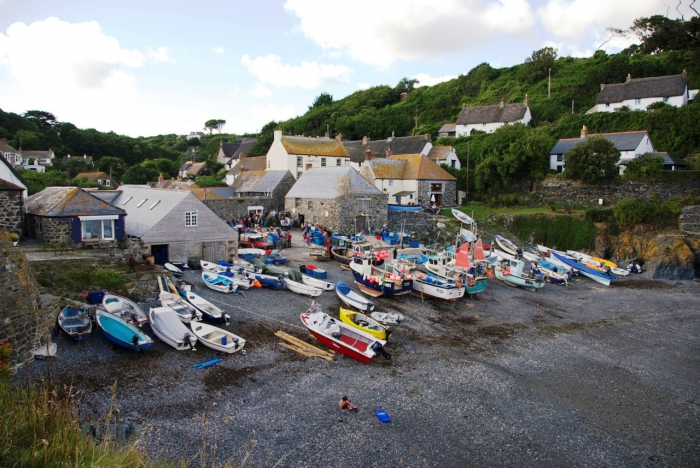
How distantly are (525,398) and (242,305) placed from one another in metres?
11.8

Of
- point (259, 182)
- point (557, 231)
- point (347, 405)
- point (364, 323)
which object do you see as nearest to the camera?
point (347, 405)

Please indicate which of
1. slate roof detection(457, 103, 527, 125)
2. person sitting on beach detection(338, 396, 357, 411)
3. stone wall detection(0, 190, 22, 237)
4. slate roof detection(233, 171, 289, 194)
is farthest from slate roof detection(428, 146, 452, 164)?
person sitting on beach detection(338, 396, 357, 411)

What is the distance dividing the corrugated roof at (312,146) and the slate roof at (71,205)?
23.2 m

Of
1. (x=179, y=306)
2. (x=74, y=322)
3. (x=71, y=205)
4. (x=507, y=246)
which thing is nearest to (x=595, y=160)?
(x=507, y=246)

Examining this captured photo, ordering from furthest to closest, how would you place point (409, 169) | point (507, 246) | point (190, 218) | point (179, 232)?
point (409, 169)
point (507, 246)
point (190, 218)
point (179, 232)

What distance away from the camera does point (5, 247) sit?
429 inches

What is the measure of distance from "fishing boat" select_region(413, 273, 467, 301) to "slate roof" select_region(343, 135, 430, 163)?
2950cm

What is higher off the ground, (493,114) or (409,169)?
(493,114)

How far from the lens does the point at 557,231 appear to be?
34.5 metres

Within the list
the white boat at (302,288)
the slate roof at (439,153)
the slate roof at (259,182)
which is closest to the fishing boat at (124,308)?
the white boat at (302,288)

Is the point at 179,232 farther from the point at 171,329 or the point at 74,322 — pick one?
the point at 171,329

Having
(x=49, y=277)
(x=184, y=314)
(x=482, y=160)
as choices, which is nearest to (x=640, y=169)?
(x=482, y=160)

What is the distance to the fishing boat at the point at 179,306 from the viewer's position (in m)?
16.7

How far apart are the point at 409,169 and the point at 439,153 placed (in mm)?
6103
